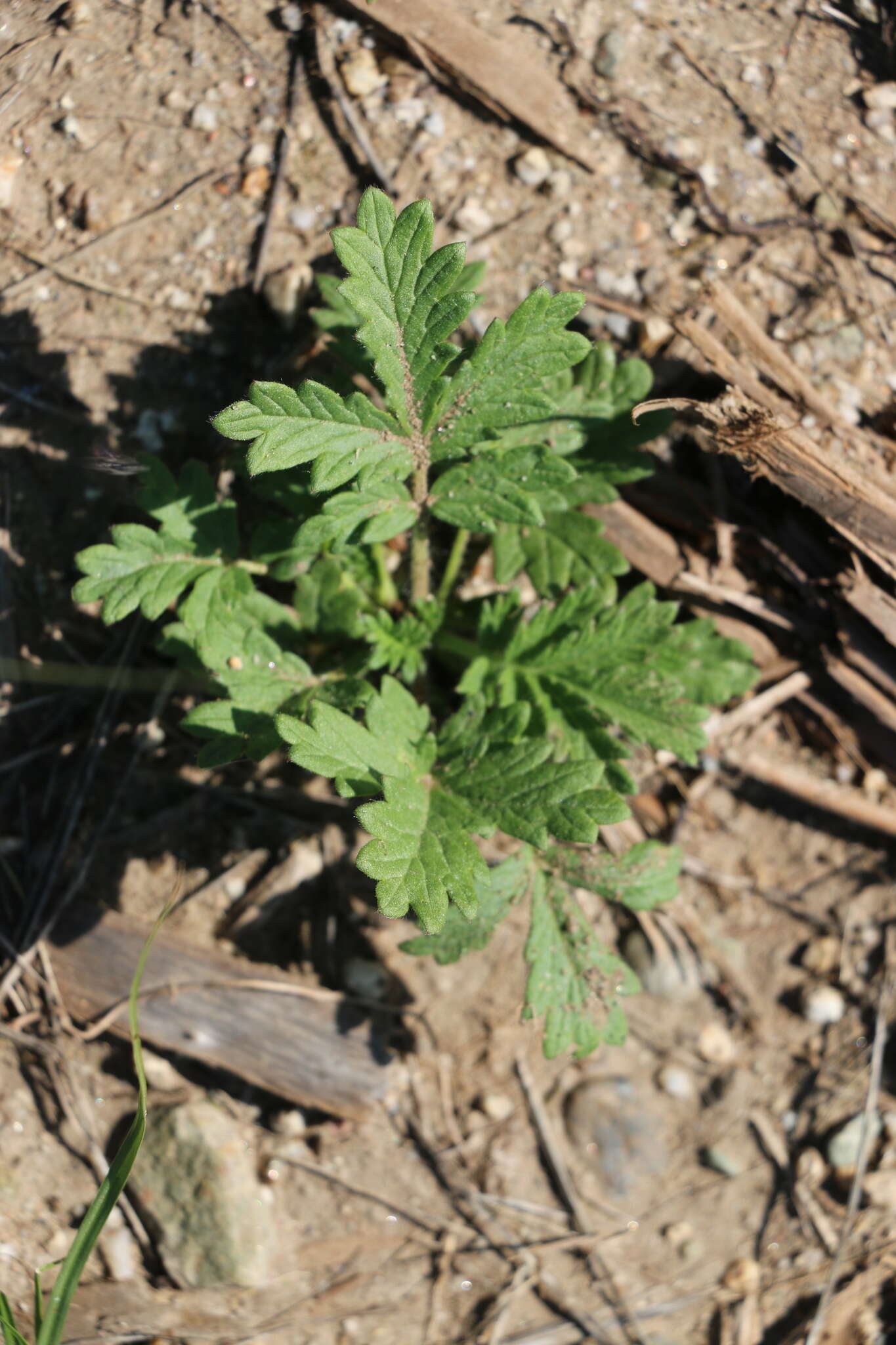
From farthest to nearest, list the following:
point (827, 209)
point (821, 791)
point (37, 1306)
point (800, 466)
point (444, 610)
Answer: point (821, 791) → point (827, 209) → point (444, 610) → point (800, 466) → point (37, 1306)

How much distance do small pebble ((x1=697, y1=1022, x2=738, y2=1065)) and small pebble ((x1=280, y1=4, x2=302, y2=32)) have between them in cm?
396

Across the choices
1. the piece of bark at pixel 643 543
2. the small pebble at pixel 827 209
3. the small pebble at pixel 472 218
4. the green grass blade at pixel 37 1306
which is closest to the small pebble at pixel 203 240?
the small pebble at pixel 472 218

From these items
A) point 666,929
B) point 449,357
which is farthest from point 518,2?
point 666,929

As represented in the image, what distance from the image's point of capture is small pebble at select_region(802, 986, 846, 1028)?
378 cm

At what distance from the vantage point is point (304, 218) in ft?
11.1

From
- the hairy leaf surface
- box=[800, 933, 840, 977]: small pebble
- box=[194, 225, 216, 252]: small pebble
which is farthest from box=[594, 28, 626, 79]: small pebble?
box=[800, 933, 840, 977]: small pebble

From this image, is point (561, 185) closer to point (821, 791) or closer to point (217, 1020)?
point (821, 791)

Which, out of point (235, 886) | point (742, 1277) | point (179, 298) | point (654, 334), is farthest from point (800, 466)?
point (742, 1277)

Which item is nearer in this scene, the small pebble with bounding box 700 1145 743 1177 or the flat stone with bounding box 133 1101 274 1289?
the flat stone with bounding box 133 1101 274 1289

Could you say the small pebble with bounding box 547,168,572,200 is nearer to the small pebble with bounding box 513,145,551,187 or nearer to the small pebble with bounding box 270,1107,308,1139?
the small pebble with bounding box 513,145,551,187

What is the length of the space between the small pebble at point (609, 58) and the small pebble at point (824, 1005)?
11.4 ft

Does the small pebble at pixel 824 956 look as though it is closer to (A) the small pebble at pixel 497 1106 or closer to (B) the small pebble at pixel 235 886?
(A) the small pebble at pixel 497 1106

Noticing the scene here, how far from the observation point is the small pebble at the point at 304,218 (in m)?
3.39

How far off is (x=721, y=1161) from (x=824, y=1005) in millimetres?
708
